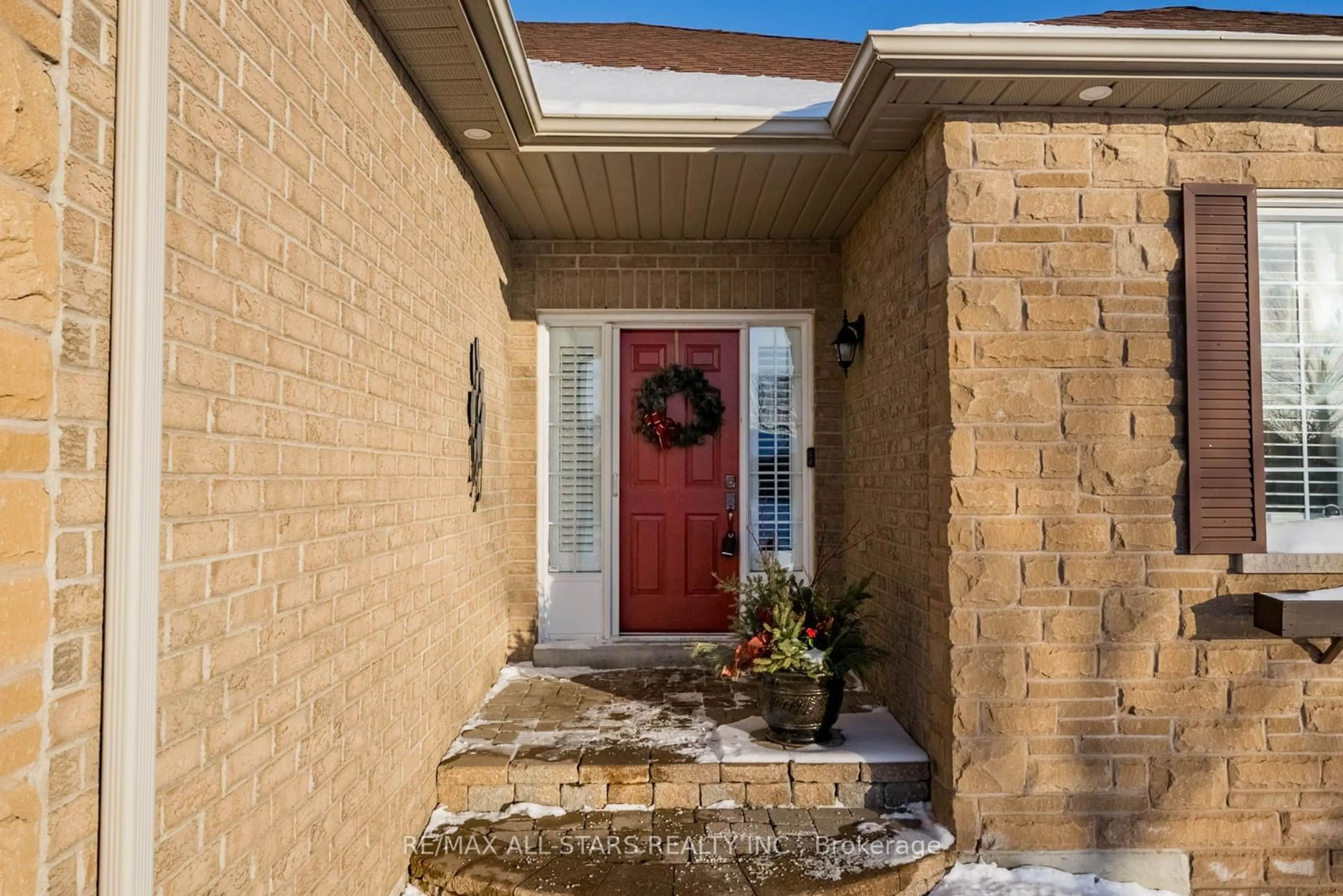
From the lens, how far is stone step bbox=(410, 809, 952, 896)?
8.50 feet

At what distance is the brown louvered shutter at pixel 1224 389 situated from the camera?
112 inches

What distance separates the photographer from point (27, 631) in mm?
1127

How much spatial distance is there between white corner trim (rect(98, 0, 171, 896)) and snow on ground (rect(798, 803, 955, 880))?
204 centimetres

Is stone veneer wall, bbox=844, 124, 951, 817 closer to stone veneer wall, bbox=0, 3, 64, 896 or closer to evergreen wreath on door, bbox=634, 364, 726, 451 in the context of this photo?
evergreen wreath on door, bbox=634, 364, 726, 451

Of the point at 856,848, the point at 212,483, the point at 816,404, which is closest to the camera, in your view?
the point at 212,483

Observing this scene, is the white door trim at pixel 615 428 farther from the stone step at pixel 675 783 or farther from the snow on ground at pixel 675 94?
the stone step at pixel 675 783

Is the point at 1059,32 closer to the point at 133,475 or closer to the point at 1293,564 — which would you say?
the point at 1293,564

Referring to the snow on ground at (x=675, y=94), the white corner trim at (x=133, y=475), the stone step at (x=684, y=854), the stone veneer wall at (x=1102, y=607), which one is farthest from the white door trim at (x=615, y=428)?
the white corner trim at (x=133, y=475)

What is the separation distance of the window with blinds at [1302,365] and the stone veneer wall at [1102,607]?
0.33m

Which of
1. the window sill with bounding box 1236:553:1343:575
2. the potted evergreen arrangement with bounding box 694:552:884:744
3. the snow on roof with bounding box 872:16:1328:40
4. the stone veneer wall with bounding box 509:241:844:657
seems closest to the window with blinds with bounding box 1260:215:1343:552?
the window sill with bounding box 1236:553:1343:575

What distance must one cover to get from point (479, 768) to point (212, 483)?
1.90 m

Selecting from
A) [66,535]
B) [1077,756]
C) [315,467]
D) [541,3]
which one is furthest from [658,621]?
[541,3]

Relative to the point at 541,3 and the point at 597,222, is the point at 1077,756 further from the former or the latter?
the point at 541,3

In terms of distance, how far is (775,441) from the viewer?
492 cm
